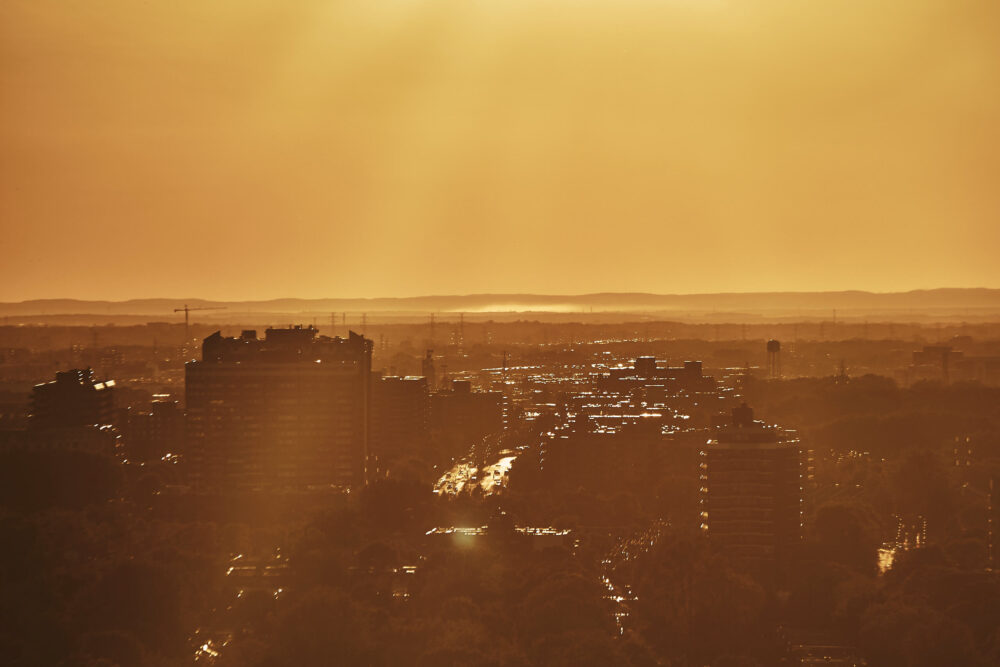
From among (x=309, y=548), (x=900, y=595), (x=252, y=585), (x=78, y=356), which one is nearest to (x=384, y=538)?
(x=309, y=548)

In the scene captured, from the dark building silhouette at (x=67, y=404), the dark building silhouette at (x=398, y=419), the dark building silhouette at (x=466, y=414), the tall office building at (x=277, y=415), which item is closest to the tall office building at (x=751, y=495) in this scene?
the tall office building at (x=277, y=415)

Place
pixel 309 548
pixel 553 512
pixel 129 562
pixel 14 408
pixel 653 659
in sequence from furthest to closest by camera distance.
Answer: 1. pixel 14 408
2. pixel 553 512
3. pixel 309 548
4. pixel 129 562
5. pixel 653 659

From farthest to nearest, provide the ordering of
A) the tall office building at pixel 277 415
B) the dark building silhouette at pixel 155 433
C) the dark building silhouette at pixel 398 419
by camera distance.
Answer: the dark building silhouette at pixel 398 419
the dark building silhouette at pixel 155 433
the tall office building at pixel 277 415

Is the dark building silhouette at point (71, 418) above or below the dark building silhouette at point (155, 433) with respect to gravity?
above

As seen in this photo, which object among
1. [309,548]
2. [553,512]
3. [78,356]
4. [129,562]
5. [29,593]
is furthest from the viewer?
[78,356]

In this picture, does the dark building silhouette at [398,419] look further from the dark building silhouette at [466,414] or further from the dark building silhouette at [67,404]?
the dark building silhouette at [67,404]

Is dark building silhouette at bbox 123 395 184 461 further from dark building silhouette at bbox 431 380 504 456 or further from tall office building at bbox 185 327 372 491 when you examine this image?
dark building silhouette at bbox 431 380 504 456

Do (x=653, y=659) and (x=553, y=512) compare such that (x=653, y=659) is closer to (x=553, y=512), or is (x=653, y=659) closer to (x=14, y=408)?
(x=553, y=512)
